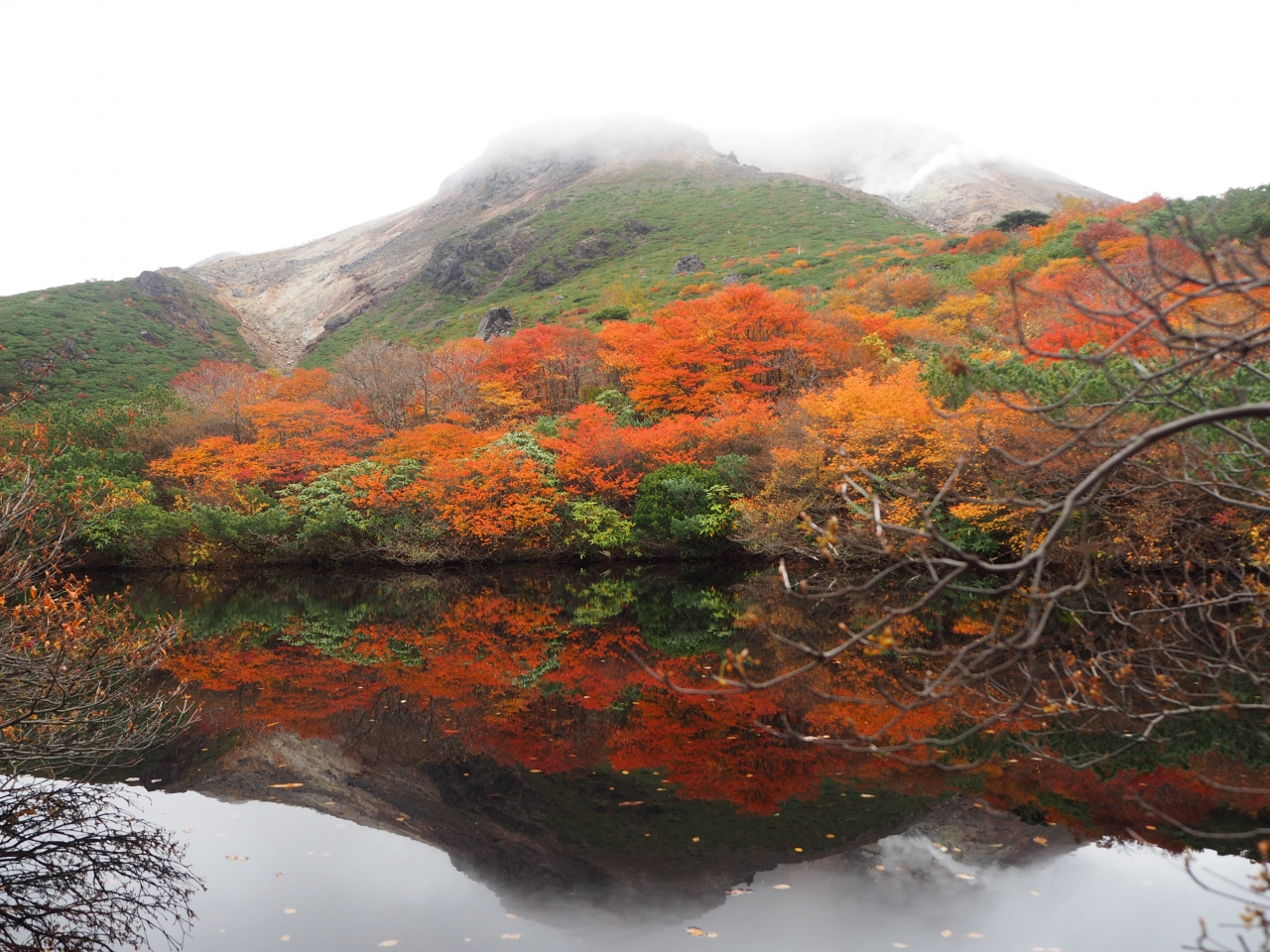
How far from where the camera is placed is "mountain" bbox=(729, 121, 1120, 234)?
361 feet

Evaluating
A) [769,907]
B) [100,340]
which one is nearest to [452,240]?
[100,340]

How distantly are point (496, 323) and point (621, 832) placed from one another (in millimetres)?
52212

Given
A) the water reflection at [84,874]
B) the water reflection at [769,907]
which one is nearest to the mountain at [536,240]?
the water reflection at [84,874]

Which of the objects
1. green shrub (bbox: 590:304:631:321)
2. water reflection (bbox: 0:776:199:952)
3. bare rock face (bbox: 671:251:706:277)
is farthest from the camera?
bare rock face (bbox: 671:251:706:277)

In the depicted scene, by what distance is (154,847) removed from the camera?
281 inches

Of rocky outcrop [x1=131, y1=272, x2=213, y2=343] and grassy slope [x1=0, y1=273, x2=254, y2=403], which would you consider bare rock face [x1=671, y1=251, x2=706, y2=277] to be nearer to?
grassy slope [x1=0, y1=273, x2=254, y2=403]

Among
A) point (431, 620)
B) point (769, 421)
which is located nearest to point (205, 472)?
point (431, 620)

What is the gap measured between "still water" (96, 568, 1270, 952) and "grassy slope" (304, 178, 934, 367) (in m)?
45.1

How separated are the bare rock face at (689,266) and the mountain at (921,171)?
37.6 metres

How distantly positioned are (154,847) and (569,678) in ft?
20.5

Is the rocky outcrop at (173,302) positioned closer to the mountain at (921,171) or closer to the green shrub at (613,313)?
the green shrub at (613,313)

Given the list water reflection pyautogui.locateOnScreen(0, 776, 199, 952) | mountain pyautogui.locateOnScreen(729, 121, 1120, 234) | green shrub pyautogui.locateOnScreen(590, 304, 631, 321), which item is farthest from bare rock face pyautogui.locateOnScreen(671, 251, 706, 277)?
water reflection pyautogui.locateOnScreen(0, 776, 199, 952)

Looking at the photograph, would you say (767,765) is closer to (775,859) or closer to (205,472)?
(775,859)

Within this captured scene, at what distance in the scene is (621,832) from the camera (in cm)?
715
